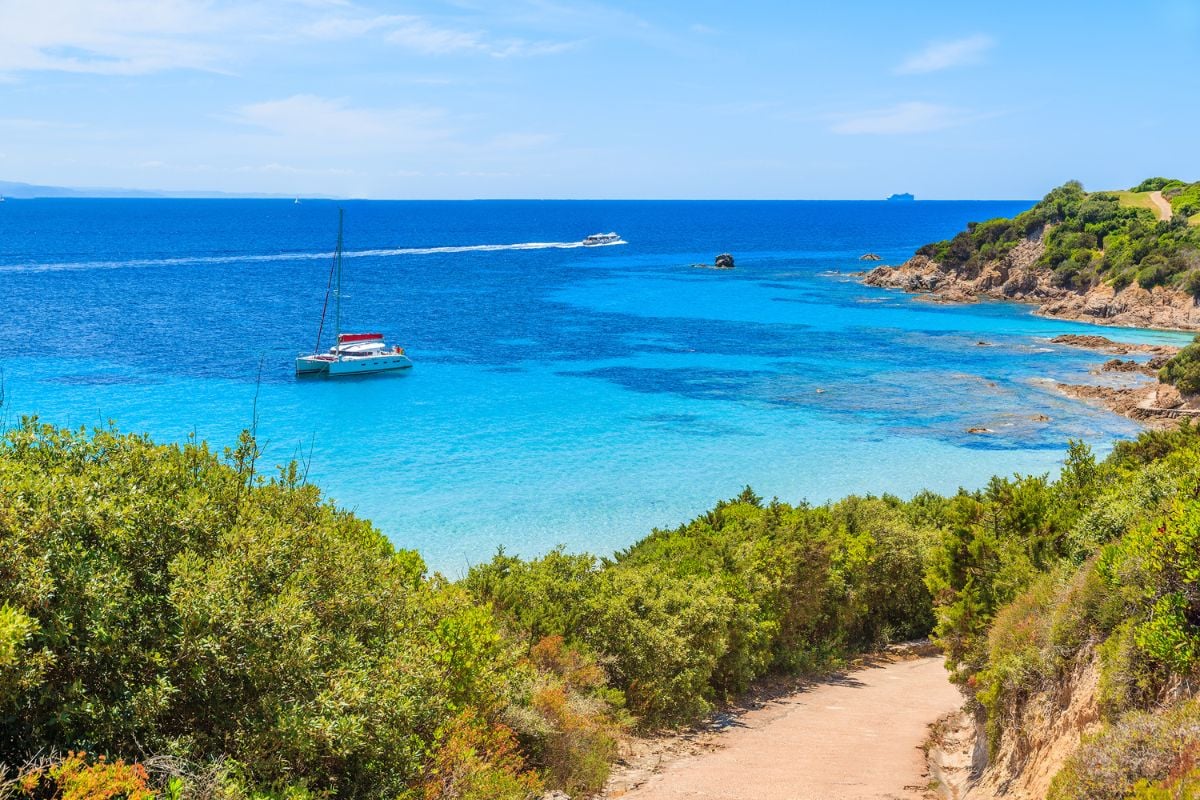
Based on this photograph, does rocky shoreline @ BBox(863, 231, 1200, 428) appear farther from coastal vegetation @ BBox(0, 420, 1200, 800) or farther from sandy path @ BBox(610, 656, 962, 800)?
coastal vegetation @ BBox(0, 420, 1200, 800)

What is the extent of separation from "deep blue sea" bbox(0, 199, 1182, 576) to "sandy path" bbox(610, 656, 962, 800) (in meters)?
7.78

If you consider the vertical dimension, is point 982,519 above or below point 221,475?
below

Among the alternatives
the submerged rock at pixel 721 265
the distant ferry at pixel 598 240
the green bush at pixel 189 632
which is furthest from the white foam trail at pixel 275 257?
the green bush at pixel 189 632

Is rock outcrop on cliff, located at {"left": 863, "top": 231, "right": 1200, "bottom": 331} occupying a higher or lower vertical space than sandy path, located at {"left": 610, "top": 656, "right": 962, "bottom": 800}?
higher

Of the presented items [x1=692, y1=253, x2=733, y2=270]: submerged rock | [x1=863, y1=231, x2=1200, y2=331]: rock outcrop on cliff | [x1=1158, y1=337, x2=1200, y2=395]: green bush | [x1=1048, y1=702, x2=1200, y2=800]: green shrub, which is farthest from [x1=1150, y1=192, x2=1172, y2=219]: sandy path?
[x1=1048, y1=702, x2=1200, y2=800]: green shrub

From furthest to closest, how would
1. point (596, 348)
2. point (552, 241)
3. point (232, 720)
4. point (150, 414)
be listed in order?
point (552, 241) < point (596, 348) < point (150, 414) < point (232, 720)

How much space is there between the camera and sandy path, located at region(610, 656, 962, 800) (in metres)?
12.1

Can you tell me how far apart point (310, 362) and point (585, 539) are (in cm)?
2877

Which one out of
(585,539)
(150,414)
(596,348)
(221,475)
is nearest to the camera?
(221,475)

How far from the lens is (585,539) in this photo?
92.1ft

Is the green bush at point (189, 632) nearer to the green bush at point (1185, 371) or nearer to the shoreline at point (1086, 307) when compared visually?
the shoreline at point (1086, 307)

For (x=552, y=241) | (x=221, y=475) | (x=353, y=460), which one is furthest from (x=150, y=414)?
(x=552, y=241)

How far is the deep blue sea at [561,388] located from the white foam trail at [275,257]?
280 centimetres

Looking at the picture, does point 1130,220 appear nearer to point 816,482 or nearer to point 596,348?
point 596,348
